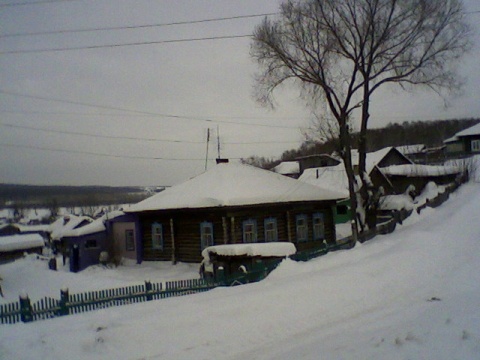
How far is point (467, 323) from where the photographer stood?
22.7 feet

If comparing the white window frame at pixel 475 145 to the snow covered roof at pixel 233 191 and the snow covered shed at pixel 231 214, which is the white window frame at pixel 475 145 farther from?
the snow covered shed at pixel 231 214

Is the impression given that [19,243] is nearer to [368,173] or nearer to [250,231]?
[250,231]

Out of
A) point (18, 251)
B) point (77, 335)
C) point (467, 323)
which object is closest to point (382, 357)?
point (467, 323)

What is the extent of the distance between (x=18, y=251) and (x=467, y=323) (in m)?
48.9

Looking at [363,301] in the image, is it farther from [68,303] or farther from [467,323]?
[68,303]

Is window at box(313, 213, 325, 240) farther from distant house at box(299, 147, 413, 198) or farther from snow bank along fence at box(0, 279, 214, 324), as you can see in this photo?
distant house at box(299, 147, 413, 198)

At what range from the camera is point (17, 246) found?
4403 cm

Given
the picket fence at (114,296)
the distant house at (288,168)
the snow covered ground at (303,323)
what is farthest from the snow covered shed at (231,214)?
the distant house at (288,168)

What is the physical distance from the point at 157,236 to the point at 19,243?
31.1 meters

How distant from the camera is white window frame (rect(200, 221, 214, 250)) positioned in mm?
20484

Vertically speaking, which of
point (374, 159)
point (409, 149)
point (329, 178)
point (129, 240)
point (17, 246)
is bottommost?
point (17, 246)

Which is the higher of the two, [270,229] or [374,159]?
[374,159]

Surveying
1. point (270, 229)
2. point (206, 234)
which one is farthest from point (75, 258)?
point (270, 229)

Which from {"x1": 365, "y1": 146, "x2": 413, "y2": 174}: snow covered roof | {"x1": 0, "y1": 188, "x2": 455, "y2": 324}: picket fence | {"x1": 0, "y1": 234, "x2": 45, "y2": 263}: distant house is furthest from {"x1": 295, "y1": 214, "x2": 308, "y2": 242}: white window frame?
{"x1": 0, "y1": 234, "x2": 45, "y2": 263}: distant house
